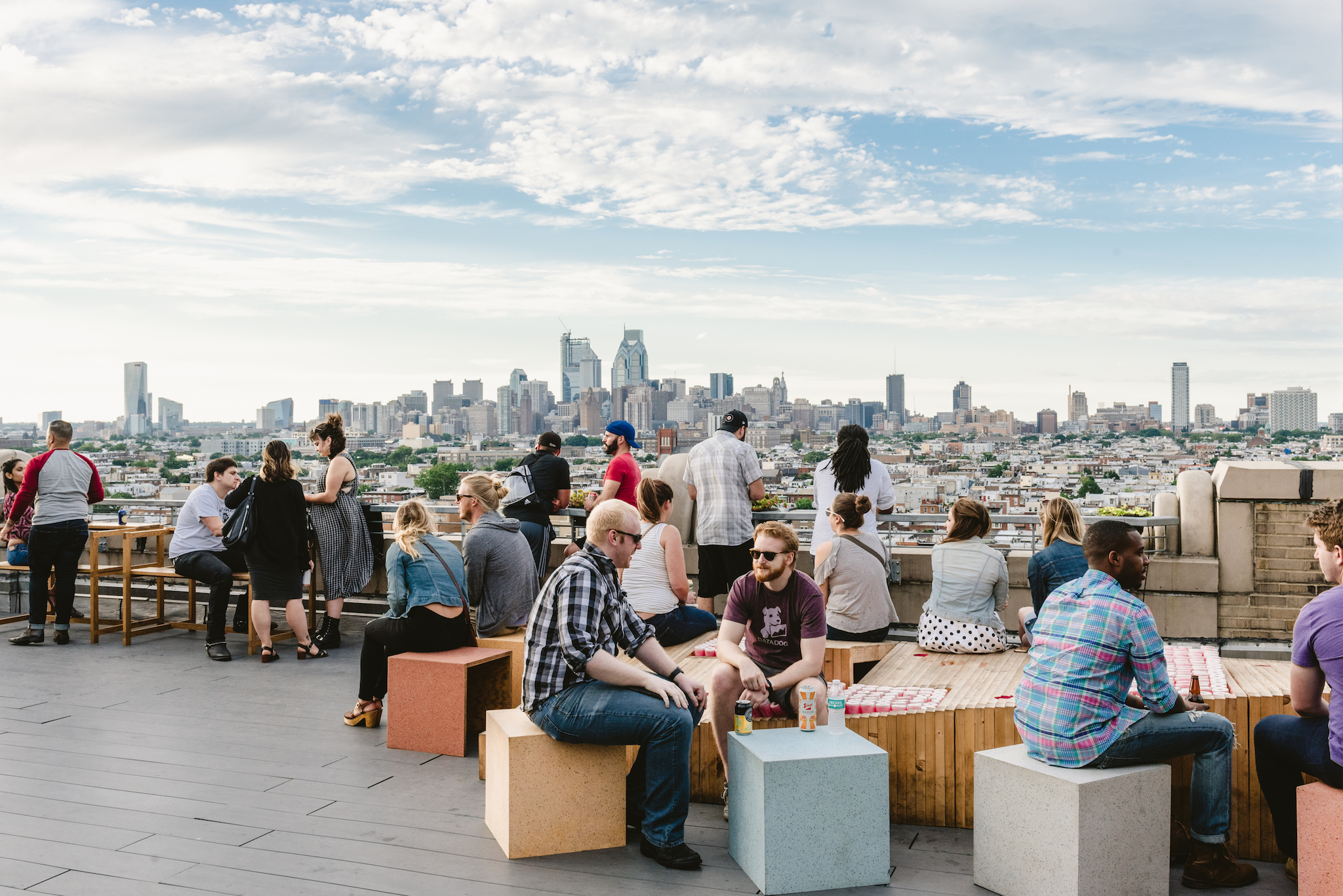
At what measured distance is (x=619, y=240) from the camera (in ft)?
129

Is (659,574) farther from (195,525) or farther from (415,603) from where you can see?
(195,525)

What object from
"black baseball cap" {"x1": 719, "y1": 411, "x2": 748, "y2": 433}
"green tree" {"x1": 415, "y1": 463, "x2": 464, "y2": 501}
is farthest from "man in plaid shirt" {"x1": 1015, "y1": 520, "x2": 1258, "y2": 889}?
"green tree" {"x1": 415, "y1": 463, "x2": 464, "y2": 501}

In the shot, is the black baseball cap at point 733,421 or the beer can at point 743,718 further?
the black baseball cap at point 733,421

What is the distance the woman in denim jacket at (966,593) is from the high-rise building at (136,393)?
2416 cm

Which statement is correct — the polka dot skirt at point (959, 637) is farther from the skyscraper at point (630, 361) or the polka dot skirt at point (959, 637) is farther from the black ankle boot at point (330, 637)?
the skyscraper at point (630, 361)

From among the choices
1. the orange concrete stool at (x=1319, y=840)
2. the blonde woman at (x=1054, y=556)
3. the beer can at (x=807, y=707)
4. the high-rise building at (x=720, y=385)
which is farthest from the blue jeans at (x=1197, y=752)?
the high-rise building at (x=720, y=385)

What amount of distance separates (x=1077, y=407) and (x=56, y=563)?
30.6m

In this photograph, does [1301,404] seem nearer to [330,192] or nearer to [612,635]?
[330,192]

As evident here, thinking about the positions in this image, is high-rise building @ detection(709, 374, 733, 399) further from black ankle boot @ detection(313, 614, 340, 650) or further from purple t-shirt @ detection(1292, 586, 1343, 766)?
purple t-shirt @ detection(1292, 586, 1343, 766)

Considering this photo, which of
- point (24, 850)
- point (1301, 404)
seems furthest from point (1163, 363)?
point (24, 850)

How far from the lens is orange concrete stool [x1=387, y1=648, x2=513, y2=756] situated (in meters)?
5.01

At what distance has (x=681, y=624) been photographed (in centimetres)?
584

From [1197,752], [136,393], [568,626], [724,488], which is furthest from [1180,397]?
[136,393]

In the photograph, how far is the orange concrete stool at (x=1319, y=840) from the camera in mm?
3039
